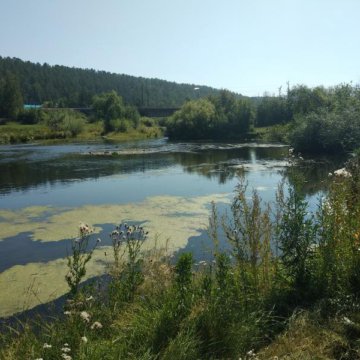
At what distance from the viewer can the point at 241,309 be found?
15.2ft

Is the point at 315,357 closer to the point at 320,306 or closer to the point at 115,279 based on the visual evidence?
the point at 320,306

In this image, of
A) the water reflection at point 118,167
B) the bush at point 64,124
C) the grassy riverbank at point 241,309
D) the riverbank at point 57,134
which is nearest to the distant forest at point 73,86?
the riverbank at point 57,134

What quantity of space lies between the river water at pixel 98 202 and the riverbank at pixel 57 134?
30.7 meters

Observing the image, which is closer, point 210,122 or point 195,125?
point 195,125

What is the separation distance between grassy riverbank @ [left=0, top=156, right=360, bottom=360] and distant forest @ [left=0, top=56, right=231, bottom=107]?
11408 cm

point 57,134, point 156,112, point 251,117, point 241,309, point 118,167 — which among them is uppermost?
point 156,112

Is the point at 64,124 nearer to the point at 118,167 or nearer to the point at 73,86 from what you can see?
the point at 118,167

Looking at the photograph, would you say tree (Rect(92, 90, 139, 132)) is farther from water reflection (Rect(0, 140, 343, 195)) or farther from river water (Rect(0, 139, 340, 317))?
river water (Rect(0, 139, 340, 317))

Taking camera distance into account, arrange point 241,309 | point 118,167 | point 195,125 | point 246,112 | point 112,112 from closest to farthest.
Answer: point 241,309 → point 118,167 → point 195,125 → point 246,112 → point 112,112

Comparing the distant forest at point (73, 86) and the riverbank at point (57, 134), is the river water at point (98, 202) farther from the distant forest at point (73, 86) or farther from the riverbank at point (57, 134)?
the distant forest at point (73, 86)

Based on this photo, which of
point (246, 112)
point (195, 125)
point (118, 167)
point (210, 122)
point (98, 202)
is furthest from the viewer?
point (246, 112)

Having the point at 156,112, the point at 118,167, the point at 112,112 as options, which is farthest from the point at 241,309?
the point at 156,112

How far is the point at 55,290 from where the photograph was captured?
8273 millimetres

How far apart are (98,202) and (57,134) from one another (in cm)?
5698
